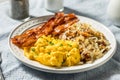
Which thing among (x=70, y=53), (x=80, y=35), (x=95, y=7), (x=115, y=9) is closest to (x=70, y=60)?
(x=70, y=53)

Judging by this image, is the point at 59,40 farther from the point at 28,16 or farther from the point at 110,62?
the point at 28,16

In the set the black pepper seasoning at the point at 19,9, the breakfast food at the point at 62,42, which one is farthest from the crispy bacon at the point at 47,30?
the black pepper seasoning at the point at 19,9

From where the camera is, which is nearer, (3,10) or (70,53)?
(70,53)

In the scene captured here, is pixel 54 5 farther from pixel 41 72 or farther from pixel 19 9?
pixel 41 72

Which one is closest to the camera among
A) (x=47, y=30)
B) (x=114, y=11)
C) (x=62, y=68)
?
(x=62, y=68)

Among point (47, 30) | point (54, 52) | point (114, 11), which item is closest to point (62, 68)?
point (54, 52)

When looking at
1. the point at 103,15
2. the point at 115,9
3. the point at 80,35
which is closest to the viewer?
the point at 80,35

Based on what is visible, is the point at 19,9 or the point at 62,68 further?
the point at 19,9
